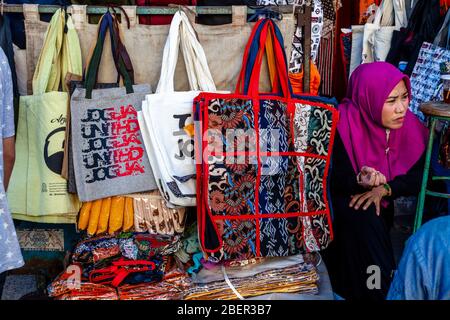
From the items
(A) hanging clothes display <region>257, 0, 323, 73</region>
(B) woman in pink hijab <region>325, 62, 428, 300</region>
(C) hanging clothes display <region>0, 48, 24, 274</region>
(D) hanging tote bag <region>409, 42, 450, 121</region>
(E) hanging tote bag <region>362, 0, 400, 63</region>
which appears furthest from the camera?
(E) hanging tote bag <region>362, 0, 400, 63</region>

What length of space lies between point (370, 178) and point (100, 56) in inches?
62.0

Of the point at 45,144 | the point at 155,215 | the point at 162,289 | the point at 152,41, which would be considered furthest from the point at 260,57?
the point at 162,289

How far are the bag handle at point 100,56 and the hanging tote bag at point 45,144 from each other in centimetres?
13

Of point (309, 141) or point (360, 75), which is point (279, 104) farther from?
point (360, 75)

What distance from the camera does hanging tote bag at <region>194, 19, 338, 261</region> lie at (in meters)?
2.92

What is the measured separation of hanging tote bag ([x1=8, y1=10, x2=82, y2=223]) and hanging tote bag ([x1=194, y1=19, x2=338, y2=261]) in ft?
2.34

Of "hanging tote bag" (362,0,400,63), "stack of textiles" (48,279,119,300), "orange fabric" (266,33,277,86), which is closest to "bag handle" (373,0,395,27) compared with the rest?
"hanging tote bag" (362,0,400,63)

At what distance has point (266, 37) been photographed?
124 inches

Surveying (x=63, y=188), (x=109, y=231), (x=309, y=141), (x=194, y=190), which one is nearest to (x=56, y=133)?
(x=63, y=188)

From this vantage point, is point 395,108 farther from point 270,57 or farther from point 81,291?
point 81,291

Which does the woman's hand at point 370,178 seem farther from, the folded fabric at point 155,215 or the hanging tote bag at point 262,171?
the folded fabric at point 155,215

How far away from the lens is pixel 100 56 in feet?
10.1

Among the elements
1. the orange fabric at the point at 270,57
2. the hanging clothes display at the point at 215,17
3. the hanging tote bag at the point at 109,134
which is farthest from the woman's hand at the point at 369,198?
the hanging clothes display at the point at 215,17

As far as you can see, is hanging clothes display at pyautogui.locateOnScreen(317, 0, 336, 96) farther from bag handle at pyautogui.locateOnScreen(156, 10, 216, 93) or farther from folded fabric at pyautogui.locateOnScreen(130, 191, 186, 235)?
folded fabric at pyautogui.locateOnScreen(130, 191, 186, 235)
